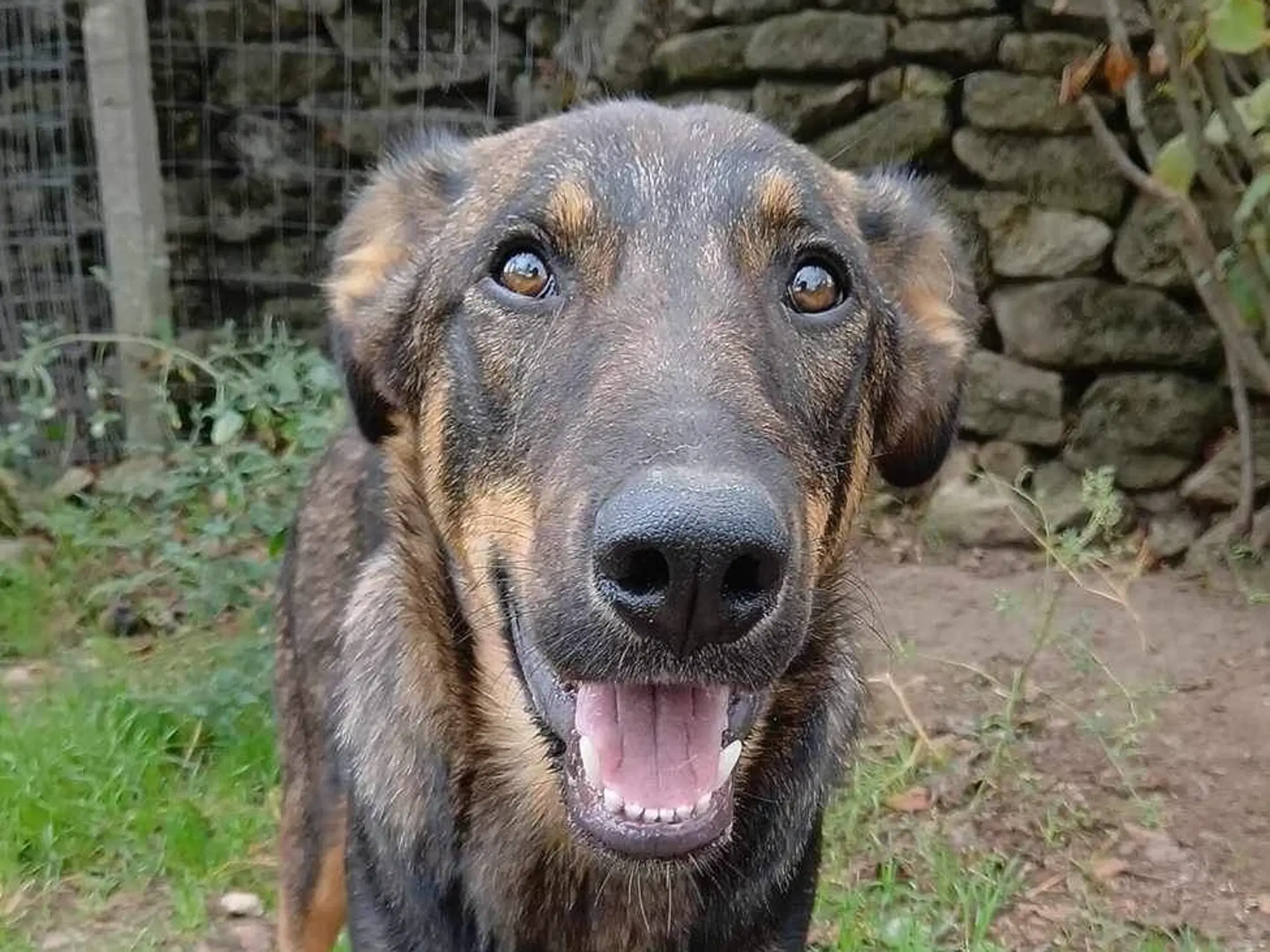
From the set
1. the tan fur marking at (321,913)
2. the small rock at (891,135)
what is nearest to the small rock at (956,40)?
the small rock at (891,135)

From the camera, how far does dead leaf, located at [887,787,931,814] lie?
427 cm

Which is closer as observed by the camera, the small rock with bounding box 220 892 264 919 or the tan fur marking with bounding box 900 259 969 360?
the tan fur marking with bounding box 900 259 969 360

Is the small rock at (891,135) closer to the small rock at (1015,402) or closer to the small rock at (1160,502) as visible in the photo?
the small rock at (1015,402)

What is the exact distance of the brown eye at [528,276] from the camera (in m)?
2.49

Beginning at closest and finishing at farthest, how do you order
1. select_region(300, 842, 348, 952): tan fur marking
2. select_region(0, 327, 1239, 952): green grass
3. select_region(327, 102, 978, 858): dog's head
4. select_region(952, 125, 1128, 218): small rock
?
select_region(327, 102, 978, 858): dog's head, select_region(300, 842, 348, 952): tan fur marking, select_region(0, 327, 1239, 952): green grass, select_region(952, 125, 1128, 218): small rock

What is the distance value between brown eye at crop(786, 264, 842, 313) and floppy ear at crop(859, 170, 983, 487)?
1.19 feet

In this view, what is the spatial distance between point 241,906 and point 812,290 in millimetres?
2512

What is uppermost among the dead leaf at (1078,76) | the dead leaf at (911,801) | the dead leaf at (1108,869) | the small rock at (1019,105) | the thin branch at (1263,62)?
the thin branch at (1263,62)

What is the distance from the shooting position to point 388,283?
2885 mm

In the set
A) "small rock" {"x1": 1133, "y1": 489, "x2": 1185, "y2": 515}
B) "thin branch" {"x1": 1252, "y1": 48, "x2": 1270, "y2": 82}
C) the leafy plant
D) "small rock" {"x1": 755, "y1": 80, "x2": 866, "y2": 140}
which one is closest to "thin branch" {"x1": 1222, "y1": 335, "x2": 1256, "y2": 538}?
the leafy plant

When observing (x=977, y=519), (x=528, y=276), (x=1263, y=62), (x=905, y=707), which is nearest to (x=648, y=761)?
(x=528, y=276)

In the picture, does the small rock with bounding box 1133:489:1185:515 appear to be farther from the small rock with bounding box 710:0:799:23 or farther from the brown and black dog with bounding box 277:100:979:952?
the brown and black dog with bounding box 277:100:979:952

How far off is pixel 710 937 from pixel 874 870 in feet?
4.92

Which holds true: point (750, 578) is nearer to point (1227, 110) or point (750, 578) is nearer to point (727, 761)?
point (727, 761)
